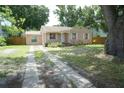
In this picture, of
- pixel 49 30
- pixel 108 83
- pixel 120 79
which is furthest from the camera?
pixel 49 30

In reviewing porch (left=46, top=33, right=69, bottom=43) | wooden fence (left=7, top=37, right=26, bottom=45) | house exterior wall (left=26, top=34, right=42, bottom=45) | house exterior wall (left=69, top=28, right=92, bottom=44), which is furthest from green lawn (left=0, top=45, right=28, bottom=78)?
house exterior wall (left=26, top=34, right=42, bottom=45)

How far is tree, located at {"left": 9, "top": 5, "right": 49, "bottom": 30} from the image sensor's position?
65.1 metres

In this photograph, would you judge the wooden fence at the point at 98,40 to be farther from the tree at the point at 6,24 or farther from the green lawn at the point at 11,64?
the tree at the point at 6,24

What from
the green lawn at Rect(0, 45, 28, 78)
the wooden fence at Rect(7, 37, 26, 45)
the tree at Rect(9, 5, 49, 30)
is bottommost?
the wooden fence at Rect(7, 37, 26, 45)

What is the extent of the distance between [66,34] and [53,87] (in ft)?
132

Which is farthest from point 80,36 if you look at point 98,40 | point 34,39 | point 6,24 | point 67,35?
point 6,24

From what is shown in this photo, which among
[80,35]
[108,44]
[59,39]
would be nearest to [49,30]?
[59,39]

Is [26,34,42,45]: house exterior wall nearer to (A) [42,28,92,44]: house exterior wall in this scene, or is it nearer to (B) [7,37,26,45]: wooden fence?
(B) [7,37,26,45]: wooden fence

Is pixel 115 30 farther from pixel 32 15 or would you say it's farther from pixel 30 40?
pixel 32 15

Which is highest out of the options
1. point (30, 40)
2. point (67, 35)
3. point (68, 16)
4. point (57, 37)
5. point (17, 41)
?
point (68, 16)

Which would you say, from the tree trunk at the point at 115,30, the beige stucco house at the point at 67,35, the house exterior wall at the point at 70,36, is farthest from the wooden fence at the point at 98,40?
Answer: the tree trunk at the point at 115,30

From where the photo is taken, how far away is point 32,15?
68750 millimetres

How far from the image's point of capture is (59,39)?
48.7 metres
